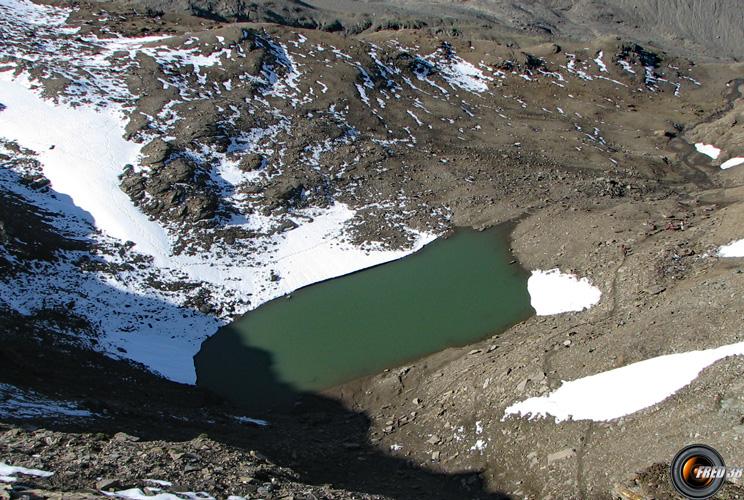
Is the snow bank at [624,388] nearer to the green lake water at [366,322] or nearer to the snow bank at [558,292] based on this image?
the snow bank at [558,292]

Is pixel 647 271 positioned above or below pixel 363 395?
above


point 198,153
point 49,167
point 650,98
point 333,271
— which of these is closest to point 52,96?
point 49,167

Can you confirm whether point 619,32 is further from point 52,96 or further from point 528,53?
point 52,96

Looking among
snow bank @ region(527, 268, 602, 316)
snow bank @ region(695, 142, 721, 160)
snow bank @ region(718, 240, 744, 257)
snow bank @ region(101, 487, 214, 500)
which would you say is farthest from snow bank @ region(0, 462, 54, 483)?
snow bank @ region(695, 142, 721, 160)

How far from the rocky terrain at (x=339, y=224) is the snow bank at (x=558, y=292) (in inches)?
35.2

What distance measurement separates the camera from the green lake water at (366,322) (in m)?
31.7

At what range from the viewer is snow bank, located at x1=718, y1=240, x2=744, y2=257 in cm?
2759

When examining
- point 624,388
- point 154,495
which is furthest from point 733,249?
point 154,495

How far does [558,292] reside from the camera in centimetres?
3359

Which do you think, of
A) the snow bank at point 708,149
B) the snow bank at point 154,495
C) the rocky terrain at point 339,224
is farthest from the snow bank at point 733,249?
the snow bank at point 708,149

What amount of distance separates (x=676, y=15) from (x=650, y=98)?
1521 inches

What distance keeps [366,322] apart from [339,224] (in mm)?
11167

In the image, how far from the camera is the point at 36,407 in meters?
20.8

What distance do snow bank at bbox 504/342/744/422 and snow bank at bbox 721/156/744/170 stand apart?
3594 centimetres
